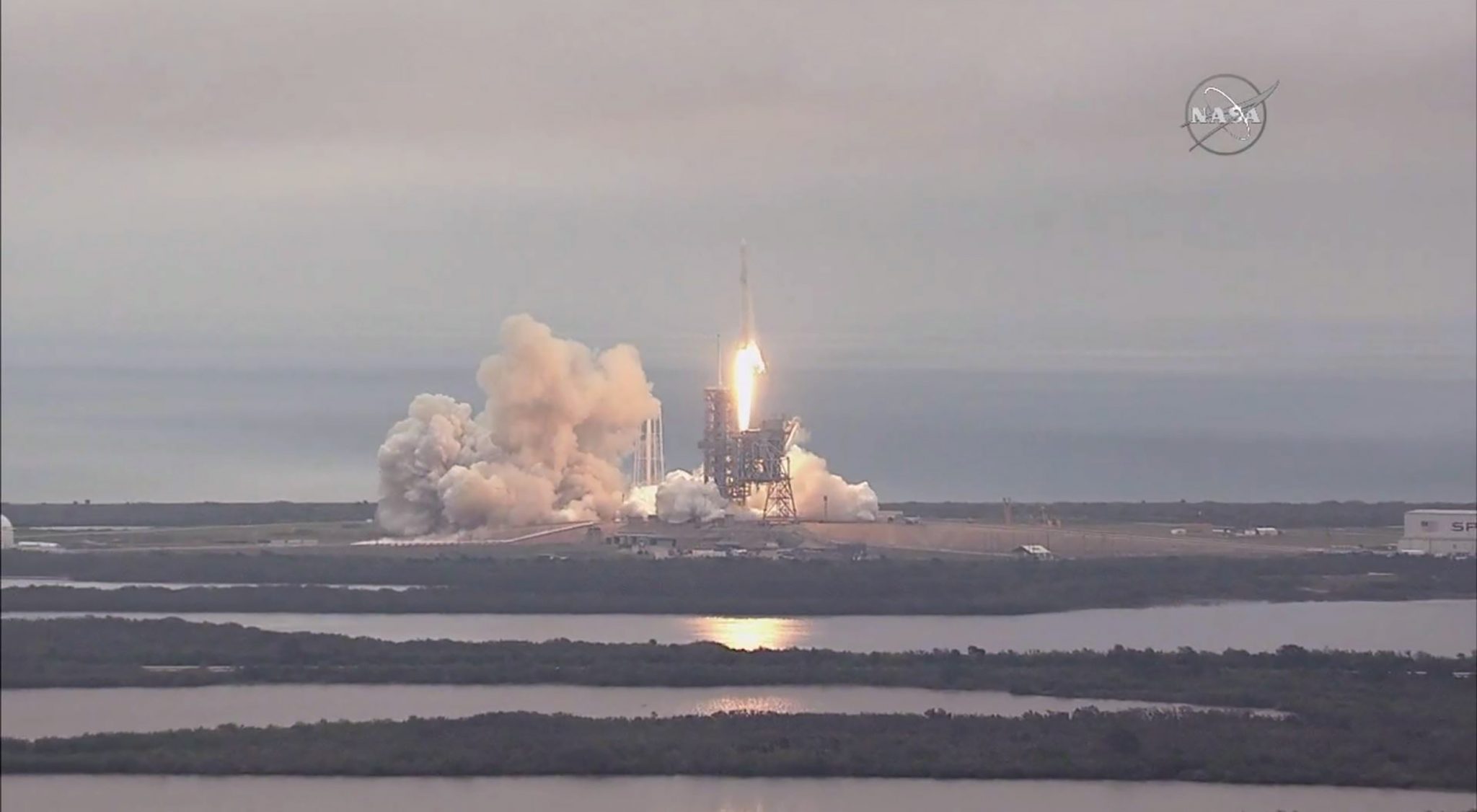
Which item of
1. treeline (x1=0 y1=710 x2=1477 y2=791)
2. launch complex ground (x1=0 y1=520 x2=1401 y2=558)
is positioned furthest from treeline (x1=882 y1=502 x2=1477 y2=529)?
treeline (x1=0 y1=710 x2=1477 y2=791)

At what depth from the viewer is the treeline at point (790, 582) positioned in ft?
187

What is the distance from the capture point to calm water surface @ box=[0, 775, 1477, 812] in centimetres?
3183

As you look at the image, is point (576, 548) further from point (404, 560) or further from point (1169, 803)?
point (1169, 803)

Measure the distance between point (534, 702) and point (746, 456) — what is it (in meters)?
31.3

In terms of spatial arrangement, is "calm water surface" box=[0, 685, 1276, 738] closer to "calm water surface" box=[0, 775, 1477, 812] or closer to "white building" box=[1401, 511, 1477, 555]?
"calm water surface" box=[0, 775, 1477, 812]

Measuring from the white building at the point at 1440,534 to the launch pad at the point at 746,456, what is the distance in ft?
63.4

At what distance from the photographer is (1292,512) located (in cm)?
9150

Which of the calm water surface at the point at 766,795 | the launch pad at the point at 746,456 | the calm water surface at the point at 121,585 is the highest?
the launch pad at the point at 746,456

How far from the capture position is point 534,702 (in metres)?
41.0

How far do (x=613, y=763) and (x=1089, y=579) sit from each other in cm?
3093

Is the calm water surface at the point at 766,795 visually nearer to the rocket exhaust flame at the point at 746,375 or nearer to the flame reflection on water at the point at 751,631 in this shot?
the flame reflection on water at the point at 751,631

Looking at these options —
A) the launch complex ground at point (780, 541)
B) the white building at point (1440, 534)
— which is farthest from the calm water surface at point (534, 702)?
the white building at point (1440, 534)

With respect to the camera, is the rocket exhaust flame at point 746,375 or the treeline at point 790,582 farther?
the rocket exhaust flame at point 746,375

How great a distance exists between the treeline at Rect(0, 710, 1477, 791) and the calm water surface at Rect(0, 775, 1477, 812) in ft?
1.26
